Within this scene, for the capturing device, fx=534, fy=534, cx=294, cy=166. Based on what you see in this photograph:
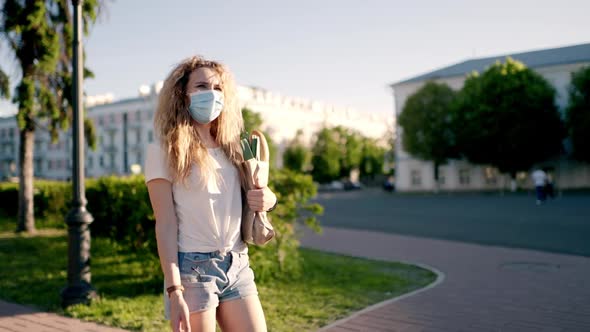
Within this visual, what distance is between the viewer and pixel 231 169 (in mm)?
2598

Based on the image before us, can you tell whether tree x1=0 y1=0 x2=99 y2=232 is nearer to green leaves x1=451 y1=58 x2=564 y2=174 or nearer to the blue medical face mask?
the blue medical face mask

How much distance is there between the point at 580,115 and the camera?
41.2 m

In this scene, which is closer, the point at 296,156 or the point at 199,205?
the point at 199,205

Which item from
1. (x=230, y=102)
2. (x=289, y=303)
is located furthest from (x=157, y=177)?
(x=289, y=303)

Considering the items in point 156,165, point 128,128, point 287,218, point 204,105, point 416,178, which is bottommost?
point 287,218

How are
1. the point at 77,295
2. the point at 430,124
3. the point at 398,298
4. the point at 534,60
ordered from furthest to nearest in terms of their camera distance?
1. the point at 534,60
2. the point at 430,124
3. the point at 398,298
4. the point at 77,295

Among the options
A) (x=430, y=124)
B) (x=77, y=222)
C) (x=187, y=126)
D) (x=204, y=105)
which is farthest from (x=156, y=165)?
(x=430, y=124)

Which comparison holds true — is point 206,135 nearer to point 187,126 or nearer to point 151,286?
point 187,126

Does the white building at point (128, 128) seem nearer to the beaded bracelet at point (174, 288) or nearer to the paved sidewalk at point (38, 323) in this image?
the paved sidewalk at point (38, 323)

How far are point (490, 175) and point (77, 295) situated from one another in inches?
2057

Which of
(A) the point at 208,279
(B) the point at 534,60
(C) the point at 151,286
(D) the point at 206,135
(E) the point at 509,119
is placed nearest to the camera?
(A) the point at 208,279

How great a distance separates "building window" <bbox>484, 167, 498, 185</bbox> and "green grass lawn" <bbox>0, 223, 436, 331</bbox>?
153ft

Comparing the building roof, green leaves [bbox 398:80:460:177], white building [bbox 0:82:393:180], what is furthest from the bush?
white building [bbox 0:82:393:180]

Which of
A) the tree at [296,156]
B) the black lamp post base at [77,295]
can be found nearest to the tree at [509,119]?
the tree at [296,156]
